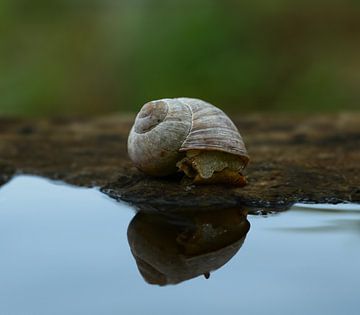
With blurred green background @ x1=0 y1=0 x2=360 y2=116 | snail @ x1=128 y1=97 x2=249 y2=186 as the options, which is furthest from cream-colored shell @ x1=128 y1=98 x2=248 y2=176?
blurred green background @ x1=0 y1=0 x2=360 y2=116

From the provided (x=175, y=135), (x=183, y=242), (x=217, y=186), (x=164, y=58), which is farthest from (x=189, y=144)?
(x=164, y=58)

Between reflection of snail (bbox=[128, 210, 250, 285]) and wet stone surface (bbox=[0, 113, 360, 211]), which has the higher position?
reflection of snail (bbox=[128, 210, 250, 285])

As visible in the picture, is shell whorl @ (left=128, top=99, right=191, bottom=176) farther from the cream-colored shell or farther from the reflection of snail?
the reflection of snail

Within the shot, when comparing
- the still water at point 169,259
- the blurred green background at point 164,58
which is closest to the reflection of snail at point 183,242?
the still water at point 169,259

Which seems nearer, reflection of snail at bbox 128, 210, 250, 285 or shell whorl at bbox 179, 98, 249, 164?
reflection of snail at bbox 128, 210, 250, 285

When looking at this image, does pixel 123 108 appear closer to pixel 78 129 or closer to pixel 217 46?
pixel 217 46

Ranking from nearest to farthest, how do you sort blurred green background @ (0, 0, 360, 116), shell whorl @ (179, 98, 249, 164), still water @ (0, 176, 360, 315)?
still water @ (0, 176, 360, 315) < shell whorl @ (179, 98, 249, 164) < blurred green background @ (0, 0, 360, 116)

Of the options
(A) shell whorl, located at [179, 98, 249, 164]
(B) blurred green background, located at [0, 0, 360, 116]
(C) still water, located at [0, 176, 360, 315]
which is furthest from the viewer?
(B) blurred green background, located at [0, 0, 360, 116]
